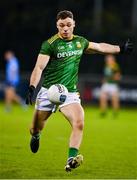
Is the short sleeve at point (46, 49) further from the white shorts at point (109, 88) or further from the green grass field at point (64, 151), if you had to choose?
the white shorts at point (109, 88)

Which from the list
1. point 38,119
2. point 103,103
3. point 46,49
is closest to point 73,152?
point 38,119

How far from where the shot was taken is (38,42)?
35656 mm

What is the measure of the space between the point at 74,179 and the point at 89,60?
78.3ft

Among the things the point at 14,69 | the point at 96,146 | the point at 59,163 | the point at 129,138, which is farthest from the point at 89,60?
the point at 59,163

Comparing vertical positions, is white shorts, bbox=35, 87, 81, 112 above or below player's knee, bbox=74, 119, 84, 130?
above

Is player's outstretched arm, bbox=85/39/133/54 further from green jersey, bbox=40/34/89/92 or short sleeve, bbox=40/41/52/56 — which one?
short sleeve, bbox=40/41/52/56

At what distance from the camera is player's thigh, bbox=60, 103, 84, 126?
39.6 feet

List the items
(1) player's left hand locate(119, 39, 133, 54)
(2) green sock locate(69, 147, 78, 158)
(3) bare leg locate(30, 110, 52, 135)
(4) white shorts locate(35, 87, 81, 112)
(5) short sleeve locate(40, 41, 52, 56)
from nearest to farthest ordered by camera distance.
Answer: (2) green sock locate(69, 147, 78, 158) → (5) short sleeve locate(40, 41, 52, 56) → (4) white shorts locate(35, 87, 81, 112) → (3) bare leg locate(30, 110, 52, 135) → (1) player's left hand locate(119, 39, 133, 54)

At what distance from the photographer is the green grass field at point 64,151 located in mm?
12070

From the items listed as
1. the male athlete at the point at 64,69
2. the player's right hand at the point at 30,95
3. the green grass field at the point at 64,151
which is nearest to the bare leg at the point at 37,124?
the male athlete at the point at 64,69

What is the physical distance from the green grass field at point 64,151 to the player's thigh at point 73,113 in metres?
0.82

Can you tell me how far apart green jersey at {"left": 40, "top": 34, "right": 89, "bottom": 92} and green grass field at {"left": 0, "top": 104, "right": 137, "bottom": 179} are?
1369 millimetres

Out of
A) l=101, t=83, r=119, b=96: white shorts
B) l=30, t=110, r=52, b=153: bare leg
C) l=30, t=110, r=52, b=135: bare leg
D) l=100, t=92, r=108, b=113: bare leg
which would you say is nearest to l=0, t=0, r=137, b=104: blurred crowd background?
l=101, t=83, r=119, b=96: white shorts

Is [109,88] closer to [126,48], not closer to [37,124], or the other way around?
[126,48]
